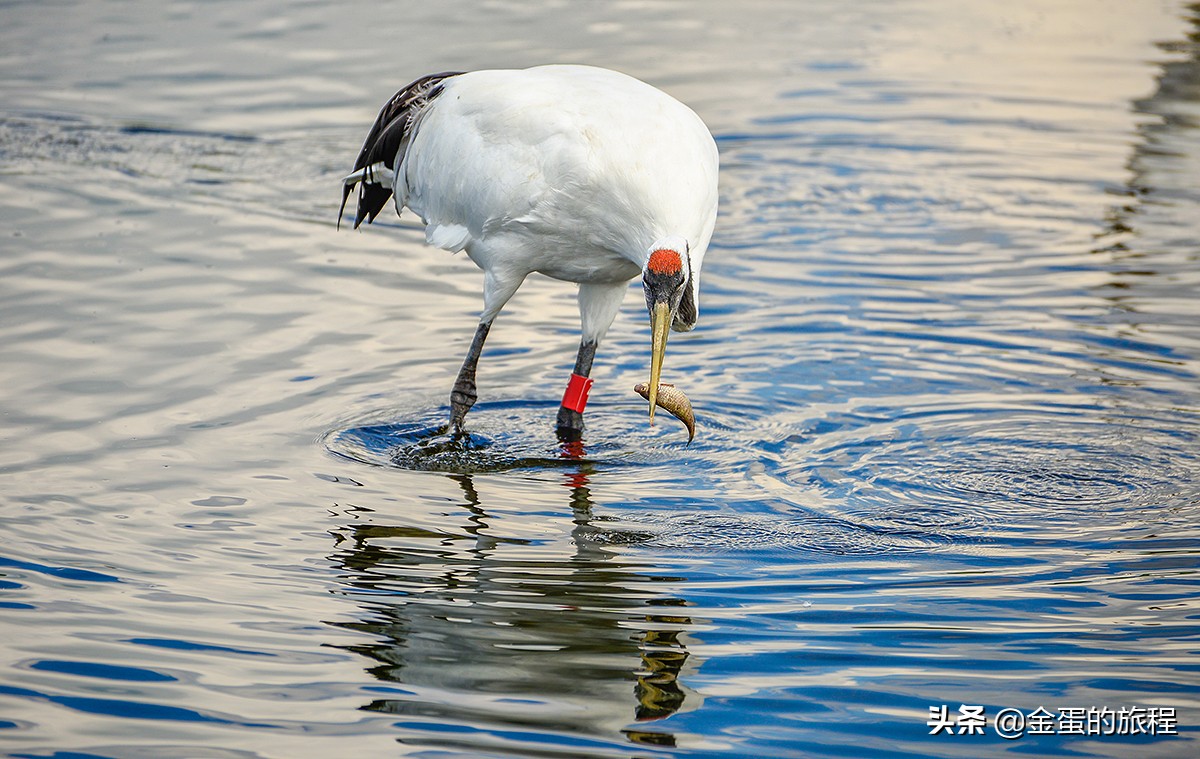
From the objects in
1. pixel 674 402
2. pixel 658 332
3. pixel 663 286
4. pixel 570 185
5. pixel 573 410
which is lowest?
pixel 573 410

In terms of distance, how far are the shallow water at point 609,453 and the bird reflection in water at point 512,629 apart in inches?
0.8

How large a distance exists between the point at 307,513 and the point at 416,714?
6.13 ft

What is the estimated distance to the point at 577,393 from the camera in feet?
25.6

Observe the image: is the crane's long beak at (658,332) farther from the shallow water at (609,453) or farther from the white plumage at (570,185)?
the shallow water at (609,453)

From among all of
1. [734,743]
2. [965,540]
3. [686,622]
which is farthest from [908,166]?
[734,743]

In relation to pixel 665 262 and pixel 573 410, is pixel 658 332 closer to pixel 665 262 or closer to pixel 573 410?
pixel 665 262

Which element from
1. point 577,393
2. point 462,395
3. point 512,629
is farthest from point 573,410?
point 512,629

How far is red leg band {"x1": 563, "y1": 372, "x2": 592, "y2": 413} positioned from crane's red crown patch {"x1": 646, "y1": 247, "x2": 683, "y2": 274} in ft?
4.24

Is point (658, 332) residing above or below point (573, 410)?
above

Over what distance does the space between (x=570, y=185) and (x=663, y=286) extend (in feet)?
2.53

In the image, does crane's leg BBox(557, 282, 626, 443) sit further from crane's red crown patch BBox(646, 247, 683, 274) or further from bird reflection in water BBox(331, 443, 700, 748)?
crane's red crown patch BBox(646, 247, 683, 274)

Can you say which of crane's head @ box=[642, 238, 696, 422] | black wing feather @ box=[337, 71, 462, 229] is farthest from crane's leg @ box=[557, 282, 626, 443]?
black wing feather @ box=[337, 71, 462, 229]

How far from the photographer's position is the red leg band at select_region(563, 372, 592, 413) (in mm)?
7801

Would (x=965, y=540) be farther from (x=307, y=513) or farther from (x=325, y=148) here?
(x=325, y=148)
